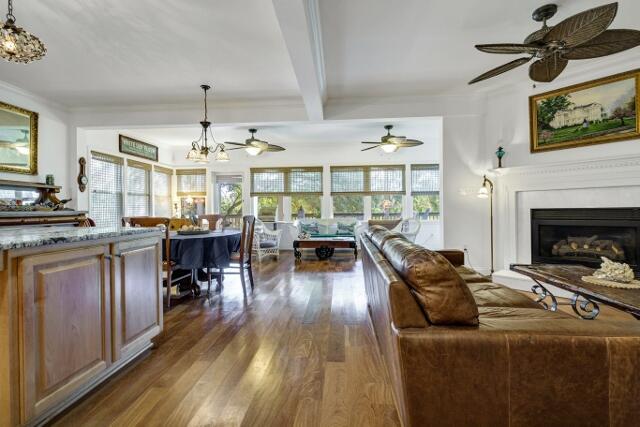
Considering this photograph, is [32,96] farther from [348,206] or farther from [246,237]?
[348,206]

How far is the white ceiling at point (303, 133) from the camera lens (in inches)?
225

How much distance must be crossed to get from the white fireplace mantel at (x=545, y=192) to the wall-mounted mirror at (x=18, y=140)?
6.25 metres

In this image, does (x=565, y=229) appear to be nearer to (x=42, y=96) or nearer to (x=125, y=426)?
(x=125, y=426)

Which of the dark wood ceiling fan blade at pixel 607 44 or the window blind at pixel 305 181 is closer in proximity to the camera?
the dark wood ceiling fan blade at pixel 607 44

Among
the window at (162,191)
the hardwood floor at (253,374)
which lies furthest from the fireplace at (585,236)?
the window at (162,191)

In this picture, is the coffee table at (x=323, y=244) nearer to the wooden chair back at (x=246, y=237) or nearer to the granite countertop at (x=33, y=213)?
the wooden chair back at (x=246, y=237)

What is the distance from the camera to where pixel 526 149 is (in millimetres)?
4059

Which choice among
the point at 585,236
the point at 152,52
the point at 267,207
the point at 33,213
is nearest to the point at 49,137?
the point at 33,213

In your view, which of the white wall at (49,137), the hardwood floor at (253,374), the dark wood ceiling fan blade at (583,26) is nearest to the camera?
the hardwood floor at (253,374)

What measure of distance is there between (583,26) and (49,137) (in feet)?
20.0

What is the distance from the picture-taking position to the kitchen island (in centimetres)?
130

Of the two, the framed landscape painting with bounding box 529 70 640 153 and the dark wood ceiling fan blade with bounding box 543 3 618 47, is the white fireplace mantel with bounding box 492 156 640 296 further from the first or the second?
the dark wood ceiling fan blade with bounding box 543 3 618 47

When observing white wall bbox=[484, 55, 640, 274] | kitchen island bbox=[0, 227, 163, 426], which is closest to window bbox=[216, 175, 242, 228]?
white wall bbox=[484, 55, 640, 274]

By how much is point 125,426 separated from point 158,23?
9.60ft
